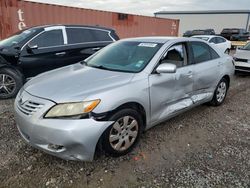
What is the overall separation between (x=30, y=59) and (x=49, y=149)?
125 inches

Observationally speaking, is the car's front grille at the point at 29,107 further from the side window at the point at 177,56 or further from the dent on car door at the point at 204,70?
the dent on car door at the point at 204,70

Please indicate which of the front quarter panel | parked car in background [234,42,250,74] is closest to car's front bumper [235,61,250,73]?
parked car in background [234,42,250,74]

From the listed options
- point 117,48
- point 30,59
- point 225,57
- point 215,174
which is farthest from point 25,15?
point 215,174

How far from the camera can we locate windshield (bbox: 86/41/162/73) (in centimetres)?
315

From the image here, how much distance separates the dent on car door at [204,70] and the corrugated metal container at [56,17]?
7610 mm

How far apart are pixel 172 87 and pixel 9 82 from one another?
3.56 m

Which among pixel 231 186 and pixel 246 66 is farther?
pixel 246 66

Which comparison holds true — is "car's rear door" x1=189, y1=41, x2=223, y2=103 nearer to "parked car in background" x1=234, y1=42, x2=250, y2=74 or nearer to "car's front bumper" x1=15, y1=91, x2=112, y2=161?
"car's front bumper" x1=15, y1=91, x2=112, y2=161

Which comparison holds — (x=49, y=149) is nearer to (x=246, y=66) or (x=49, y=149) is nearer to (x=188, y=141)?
(x=188, y=141)

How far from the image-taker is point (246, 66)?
7781mm

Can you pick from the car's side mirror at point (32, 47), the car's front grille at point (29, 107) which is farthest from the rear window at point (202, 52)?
the car's side mirror at point (32, 47)

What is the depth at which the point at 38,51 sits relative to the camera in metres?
5.07

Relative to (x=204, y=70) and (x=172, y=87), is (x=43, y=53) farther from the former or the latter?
(x=204, y=70)

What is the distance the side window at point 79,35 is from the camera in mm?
5691
